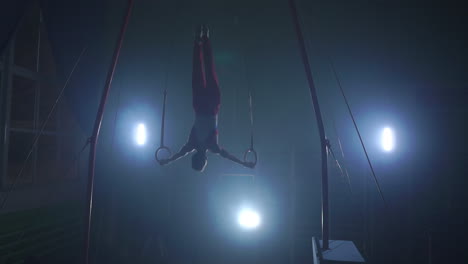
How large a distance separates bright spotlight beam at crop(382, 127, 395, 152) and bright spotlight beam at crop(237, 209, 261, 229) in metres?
2.74

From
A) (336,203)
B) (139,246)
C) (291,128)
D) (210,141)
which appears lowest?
(139,246)

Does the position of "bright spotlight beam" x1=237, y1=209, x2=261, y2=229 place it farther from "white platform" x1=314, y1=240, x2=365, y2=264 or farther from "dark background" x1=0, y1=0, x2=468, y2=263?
"white platform" x1=314, y1=240, x2=365, y2=264

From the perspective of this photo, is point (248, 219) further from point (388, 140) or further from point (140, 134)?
point (388, 140)

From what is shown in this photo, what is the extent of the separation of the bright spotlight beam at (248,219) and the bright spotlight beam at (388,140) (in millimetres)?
2738

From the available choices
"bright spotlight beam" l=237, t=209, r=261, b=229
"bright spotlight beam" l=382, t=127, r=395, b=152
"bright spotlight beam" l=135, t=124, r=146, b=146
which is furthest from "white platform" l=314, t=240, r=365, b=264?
"bright spotlight beam" l=135, t=124, r=146, b=146

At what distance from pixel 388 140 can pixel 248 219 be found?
3.04m

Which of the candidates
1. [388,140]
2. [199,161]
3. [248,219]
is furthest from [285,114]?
[199,161]

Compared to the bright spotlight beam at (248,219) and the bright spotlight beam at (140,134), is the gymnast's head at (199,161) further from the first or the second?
the bright spotlight beam at (140,134)

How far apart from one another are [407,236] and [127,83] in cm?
627

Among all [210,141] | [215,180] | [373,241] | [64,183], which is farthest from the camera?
[215,180]

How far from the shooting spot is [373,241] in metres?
5.41

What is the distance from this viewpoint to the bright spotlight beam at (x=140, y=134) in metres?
6.30

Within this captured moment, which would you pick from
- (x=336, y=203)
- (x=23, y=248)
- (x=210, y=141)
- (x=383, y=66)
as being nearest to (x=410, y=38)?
(x=383, y=66)

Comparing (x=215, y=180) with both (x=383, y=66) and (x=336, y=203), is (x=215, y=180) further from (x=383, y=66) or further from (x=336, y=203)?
(x=383, y=66)
